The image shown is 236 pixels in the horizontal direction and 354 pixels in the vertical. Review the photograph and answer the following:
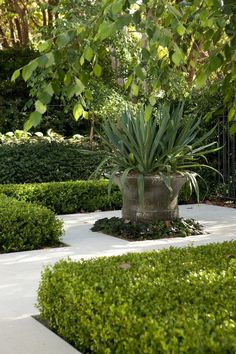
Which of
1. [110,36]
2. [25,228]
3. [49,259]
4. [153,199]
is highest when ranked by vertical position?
[110,36]

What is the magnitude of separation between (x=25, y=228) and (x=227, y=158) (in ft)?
21.3

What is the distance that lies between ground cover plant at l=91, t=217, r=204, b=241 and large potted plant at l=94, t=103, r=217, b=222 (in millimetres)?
148

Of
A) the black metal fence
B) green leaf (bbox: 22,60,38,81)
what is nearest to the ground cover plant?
the black metal fence

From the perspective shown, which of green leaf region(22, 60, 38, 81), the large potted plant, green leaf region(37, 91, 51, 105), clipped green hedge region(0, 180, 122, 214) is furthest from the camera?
clipped green hedge region(0, 180, 122, 214)

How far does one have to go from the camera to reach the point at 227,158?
12.9 meters

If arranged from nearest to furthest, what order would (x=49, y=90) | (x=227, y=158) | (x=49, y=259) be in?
(x=49, y=90) < (x=49, y=259) < (x=227, y=158)

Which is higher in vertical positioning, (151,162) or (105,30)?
(105,30)

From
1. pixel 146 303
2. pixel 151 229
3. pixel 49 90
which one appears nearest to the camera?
pixel 49 90

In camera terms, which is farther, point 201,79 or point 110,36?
point 201,79

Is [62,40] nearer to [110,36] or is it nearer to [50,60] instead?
[50,60]

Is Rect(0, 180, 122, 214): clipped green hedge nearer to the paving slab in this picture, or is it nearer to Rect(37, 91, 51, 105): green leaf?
the paving slab

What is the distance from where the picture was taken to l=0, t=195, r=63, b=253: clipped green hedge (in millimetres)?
7422

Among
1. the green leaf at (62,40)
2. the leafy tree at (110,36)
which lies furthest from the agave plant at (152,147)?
the green leaf at (62,40)

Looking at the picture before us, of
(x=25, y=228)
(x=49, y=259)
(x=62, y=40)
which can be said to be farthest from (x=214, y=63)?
(x=25, y=228)
